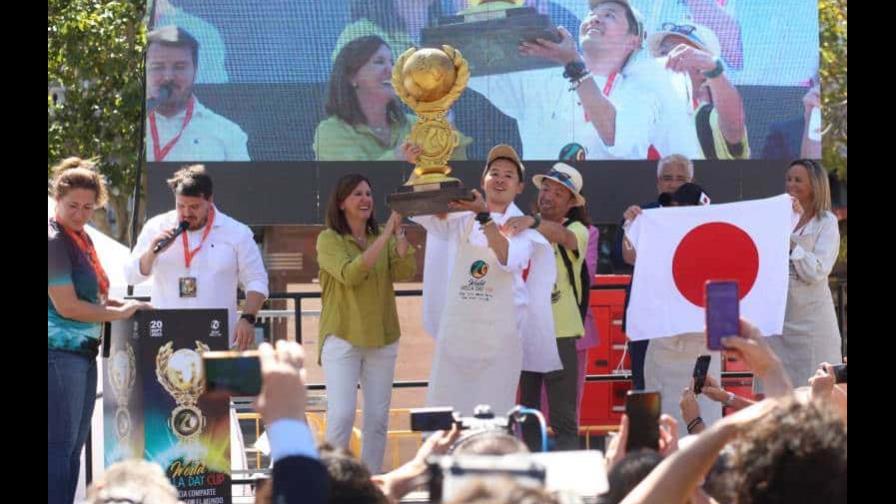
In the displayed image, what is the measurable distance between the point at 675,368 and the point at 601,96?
5030mm

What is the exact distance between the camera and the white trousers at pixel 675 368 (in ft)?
25.9

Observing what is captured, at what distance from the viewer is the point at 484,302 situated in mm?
7328

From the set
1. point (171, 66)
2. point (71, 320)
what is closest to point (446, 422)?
point (71, 320)

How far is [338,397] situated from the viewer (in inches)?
291

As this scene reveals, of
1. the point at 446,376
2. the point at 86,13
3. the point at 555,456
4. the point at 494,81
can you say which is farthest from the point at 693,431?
the point at 86,13

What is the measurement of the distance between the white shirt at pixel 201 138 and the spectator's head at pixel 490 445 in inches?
340

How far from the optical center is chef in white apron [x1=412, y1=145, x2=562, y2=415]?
7.32m

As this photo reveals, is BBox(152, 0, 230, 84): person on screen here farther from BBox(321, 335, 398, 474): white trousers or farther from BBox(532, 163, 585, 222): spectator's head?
BBox(321, 335, 398, 474): white trousers

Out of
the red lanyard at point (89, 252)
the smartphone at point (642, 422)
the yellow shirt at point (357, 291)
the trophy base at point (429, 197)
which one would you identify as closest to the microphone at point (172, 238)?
the red lanyard at point (89, 252)

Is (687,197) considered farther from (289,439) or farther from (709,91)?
(289,439)

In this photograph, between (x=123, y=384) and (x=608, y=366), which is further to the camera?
(x=608, y=366)

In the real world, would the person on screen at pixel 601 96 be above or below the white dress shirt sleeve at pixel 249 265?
above

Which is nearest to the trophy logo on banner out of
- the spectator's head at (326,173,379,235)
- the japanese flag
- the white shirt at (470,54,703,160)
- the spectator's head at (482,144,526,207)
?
the spectator's head at (326,173,379,235)

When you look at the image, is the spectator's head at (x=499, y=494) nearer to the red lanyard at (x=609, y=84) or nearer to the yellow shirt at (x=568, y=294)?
the yellow shirt at (x=568, y=294)
